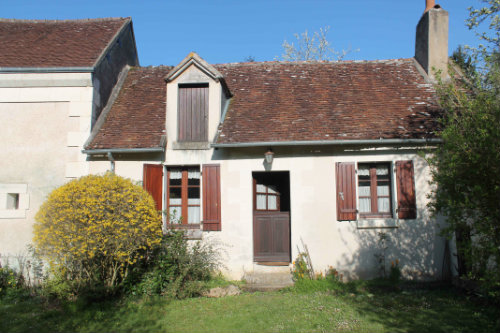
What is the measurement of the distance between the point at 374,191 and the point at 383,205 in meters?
0.39

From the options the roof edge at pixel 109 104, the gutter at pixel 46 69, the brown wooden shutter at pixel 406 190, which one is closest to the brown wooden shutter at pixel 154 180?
the roof edge at pixel 109 104

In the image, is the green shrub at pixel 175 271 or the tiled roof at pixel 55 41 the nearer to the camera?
the green shrub at pixel 175 271

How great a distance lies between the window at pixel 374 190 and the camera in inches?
323

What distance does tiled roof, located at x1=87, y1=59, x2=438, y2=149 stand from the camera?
8.31m

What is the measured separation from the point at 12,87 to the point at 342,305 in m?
9.07

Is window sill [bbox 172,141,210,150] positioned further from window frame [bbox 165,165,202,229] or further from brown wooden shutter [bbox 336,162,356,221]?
brown wooden shutter [bbox 336,162,356,221]

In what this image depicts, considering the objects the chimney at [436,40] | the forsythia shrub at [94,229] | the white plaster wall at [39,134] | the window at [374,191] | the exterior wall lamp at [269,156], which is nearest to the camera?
the forsythia shrub at [94,229]

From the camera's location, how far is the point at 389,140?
779 centimetres

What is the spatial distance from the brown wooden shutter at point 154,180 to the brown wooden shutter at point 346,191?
4.16 metres

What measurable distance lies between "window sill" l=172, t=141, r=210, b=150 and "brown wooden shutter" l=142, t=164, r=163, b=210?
0.62m

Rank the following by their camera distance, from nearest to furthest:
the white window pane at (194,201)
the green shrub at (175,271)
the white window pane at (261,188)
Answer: the green shrub at (175,271) → the white window pane at (194,201) → the white window pane at (261,188)

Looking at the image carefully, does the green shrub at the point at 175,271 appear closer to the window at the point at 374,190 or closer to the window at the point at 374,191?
the window at the point at 374,191

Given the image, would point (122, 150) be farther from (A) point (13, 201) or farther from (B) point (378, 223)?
(B) point (378, 223)

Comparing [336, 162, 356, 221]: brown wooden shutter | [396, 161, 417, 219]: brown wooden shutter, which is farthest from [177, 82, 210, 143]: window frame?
[396, 161, 417, 219]: brown wooden shutter
